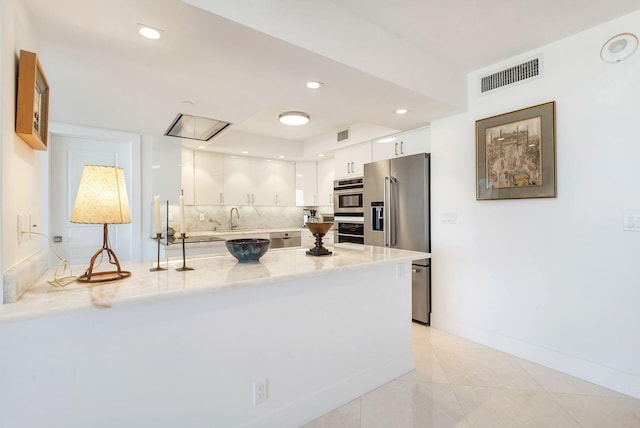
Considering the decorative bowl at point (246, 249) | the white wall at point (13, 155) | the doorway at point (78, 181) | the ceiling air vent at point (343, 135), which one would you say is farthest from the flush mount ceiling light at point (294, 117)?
the white wall at point (13, 155)

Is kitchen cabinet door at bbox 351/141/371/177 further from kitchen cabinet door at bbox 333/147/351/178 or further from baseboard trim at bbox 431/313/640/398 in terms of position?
baseboard trim at bbox 431/313/640/398

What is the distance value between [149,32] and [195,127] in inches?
76.6

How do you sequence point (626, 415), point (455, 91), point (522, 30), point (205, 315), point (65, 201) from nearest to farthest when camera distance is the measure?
point (205, 315) < point (626, 415) < point (522, 30) < point (455, 91) < point (65, 201)

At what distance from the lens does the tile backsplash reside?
15.8 feet

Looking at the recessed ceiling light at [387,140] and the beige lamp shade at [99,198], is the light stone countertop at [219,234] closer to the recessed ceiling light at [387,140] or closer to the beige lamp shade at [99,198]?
the beige lamp shade at [99,198]

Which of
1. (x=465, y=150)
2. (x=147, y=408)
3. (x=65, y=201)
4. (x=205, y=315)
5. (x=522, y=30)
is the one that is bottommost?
(x=147, y=408)

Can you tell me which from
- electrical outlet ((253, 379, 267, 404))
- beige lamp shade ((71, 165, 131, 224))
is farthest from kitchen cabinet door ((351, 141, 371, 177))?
beige lamp shade ((71, 165, 131, 224))

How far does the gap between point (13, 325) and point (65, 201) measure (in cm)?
288

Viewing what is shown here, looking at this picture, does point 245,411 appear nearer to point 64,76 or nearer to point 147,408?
point 147,408

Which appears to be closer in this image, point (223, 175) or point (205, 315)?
point (205, 315)

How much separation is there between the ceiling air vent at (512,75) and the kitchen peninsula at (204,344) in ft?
5.73

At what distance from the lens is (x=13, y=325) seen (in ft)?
3.62

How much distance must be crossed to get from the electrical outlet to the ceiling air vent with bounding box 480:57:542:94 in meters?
2.95

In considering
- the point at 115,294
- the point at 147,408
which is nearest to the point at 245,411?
the point at 147,408
